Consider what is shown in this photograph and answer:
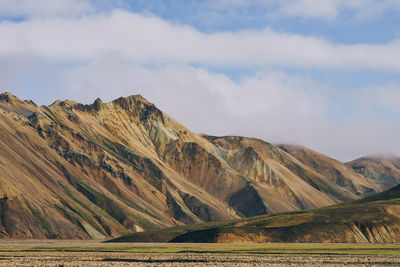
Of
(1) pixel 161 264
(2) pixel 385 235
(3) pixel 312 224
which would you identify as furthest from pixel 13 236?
(1) pixel 161 264

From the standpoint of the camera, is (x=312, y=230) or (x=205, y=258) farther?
(x=312, y=230)

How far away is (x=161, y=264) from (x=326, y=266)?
19110 mm

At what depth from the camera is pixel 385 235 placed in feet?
540

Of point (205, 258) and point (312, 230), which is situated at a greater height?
point (312, 230)

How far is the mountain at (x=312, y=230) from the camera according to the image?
15938 cm

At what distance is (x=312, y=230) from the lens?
163 meters

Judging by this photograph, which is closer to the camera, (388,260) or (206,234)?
(388,260)

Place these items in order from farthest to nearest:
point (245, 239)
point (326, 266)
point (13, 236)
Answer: point (13, 236)
point (245, 239)
point (326, 266)

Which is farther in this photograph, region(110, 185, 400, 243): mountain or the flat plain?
region(110, 185, 400, 243): mountain

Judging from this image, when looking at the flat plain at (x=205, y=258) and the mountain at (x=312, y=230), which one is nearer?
the flat plain at (x=205, y=258)

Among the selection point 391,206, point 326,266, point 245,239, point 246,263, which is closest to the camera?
point 326,266

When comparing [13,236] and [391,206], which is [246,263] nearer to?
[391,206]

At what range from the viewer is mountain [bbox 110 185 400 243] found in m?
159

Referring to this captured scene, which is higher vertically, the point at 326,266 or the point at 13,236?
the point at 13,236
